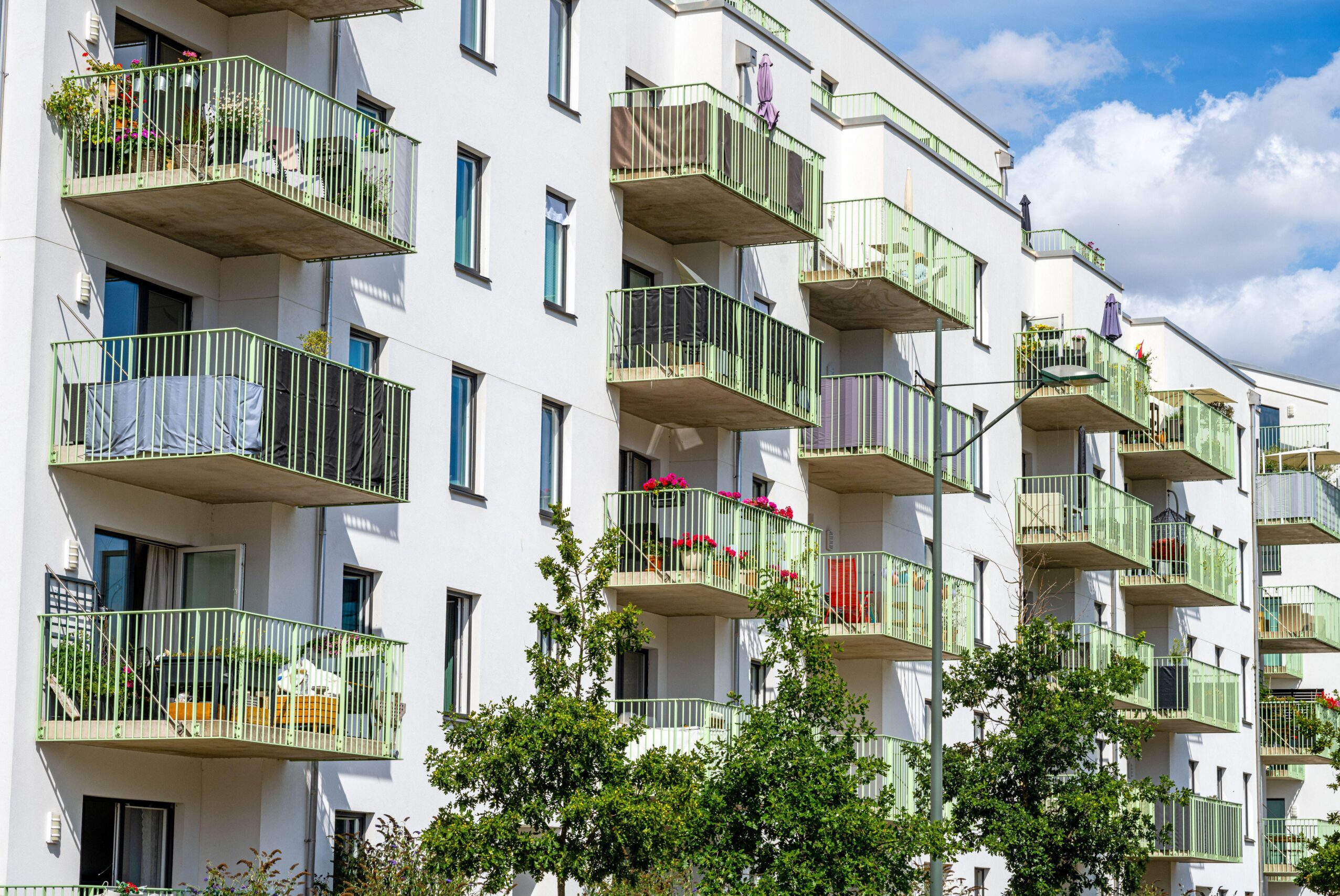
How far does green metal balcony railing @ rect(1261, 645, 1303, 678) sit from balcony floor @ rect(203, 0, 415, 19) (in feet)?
141

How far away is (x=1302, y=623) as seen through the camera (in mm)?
57688

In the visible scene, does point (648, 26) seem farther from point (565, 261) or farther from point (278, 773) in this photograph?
point (278, 773)

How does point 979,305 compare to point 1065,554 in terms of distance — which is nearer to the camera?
point 979,305

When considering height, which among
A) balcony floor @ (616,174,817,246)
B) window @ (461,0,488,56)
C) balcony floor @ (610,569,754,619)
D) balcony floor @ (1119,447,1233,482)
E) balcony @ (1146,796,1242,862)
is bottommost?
balcony @ (1146,796,1242,862)

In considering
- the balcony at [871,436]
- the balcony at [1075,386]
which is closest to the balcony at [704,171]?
the balcony at [871,436]

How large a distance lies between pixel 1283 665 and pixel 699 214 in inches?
1440

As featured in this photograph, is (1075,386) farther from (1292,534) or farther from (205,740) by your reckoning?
(205,740)

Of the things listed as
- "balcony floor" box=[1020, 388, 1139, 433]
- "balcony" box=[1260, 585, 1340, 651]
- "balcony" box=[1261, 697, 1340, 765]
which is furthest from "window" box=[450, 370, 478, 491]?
"balcony" box=[1260, 585, 1340, 651]

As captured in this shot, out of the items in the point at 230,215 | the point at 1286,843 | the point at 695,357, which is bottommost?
the point at 1286,843

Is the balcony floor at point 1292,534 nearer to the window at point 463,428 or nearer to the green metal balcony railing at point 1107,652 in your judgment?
the green metal balcony railing at point 1107,652

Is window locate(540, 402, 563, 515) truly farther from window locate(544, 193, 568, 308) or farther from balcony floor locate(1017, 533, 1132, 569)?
balcony floor locate(1017, 533, 1132, 569)

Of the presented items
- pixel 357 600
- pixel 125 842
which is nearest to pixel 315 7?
pixel 357 600

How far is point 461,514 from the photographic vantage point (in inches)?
1086

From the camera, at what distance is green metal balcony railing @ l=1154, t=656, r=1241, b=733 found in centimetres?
4766
